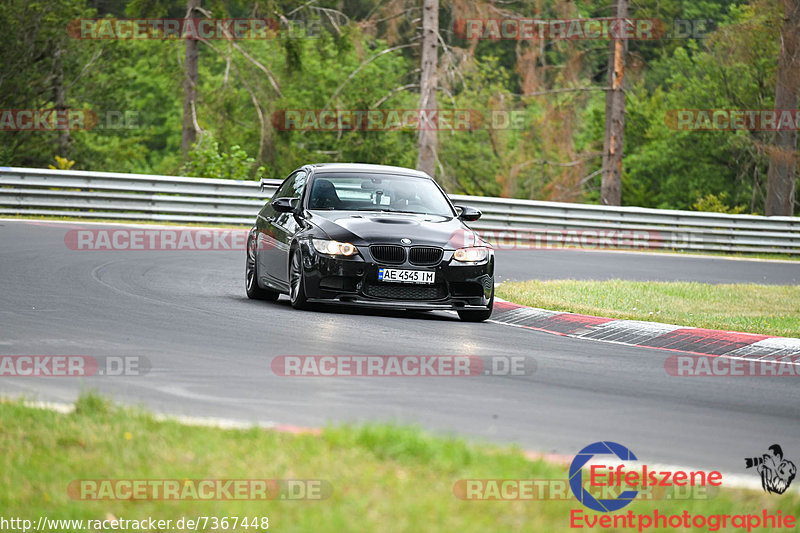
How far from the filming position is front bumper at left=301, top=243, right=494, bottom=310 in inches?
477

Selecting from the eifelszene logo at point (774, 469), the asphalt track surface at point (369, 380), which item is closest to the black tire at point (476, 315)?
the asphalt track surface at point (369, 380)

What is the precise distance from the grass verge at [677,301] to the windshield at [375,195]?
1.69m

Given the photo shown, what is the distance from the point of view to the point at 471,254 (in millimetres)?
12539

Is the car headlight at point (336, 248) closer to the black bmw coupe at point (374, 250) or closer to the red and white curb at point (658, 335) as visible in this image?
the black bmw coupe at point (374, 250)

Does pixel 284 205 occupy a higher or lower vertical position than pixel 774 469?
higher

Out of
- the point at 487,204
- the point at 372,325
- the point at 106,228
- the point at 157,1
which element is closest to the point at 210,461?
the point at 372,325

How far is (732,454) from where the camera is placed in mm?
6453

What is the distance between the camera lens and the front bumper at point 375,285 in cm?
1212

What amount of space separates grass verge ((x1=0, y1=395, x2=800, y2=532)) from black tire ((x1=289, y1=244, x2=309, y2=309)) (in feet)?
19.4

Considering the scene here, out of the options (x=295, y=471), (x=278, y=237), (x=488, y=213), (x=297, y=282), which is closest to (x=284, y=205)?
(x=278, y=237)

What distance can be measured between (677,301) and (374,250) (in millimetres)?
5308

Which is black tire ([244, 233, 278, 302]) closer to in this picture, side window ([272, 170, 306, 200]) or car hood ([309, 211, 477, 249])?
side window ([272, 170, 306, 200])

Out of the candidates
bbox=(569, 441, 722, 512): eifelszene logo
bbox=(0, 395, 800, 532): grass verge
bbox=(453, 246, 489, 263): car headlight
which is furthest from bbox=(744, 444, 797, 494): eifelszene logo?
bbox=(453, 246, 489, 263): car headlight

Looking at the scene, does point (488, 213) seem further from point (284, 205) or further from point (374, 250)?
point (374, 250)
